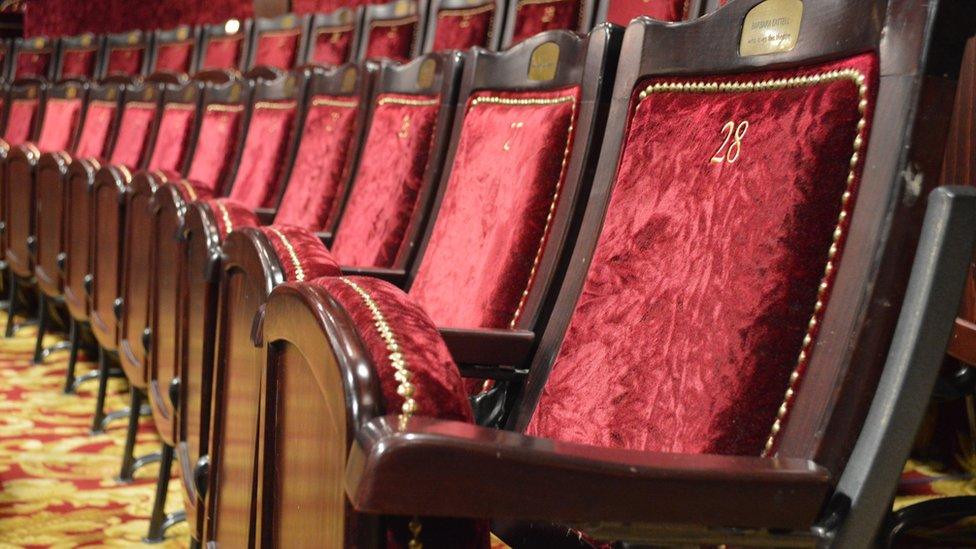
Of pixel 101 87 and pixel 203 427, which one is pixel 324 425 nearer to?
pixel 203 427

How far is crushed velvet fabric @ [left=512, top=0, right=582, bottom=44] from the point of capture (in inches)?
29.9

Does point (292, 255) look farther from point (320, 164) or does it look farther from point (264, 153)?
point (264, 153)

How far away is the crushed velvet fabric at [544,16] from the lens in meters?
0.76

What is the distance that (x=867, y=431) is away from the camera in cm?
19

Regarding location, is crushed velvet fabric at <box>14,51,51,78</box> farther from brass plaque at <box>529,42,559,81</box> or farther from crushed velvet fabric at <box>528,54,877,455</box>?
crushed velvet fabric at <box>528,54,877,455</box>

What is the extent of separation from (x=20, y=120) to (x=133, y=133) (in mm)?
457

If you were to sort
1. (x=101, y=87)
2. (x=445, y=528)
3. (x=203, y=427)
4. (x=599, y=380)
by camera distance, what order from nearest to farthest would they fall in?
(x=445, y=528) < (x=599, y=380) < (x=203, y=427) < (x=101, y=87)

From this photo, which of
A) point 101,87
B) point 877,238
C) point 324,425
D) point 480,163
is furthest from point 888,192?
point 101,87

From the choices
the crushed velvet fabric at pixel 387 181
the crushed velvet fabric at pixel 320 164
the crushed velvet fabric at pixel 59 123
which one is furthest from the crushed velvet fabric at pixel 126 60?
the crushed velvet fabric at pixel 387 181

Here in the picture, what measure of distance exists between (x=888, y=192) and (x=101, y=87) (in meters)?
1.23

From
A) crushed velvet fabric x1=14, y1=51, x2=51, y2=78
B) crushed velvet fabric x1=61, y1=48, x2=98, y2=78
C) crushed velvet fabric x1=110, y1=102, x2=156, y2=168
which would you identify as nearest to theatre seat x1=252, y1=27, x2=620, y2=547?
crushed velvet fabric x1=110, y1=102, x2=156, y2=168

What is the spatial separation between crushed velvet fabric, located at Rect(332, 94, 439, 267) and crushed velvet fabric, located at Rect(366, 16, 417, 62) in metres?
0.49

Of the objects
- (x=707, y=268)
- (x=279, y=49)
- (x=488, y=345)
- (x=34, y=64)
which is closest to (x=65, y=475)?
(x=488, y=345)

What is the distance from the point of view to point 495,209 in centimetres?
39
